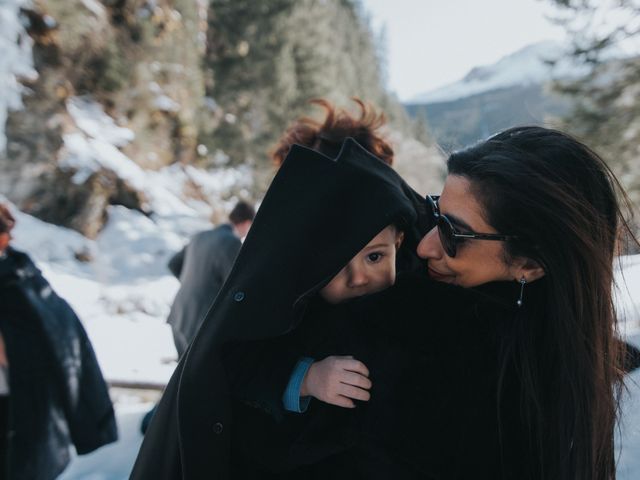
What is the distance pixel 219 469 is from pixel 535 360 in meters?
0.84

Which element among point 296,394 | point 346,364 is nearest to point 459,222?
point 346,364

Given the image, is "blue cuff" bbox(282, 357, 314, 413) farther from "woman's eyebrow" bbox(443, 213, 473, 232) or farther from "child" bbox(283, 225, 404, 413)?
"woman's eyebrow" bbox(443, 213, 473, 232)

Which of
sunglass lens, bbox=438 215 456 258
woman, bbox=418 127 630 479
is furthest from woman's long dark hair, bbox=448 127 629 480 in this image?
sunglass lens, bbox=438 215 456 258

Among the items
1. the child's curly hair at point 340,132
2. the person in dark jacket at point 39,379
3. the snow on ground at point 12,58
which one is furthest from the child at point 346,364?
the snow on ground at point 12,58

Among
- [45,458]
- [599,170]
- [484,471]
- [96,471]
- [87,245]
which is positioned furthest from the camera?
[87,245]

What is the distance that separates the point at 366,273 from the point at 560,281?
0.50m

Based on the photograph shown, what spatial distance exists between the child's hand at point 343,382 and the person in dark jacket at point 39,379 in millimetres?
2040

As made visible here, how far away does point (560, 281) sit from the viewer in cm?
110

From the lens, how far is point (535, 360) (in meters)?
1.10

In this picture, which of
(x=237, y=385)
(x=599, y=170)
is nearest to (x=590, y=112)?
(x=599, y=170)

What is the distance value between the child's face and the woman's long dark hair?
314 millimetres

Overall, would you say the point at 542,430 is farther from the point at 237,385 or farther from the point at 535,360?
the point at 237,385

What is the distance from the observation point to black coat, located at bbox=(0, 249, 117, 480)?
236 centimetres

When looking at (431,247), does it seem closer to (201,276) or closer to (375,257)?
(375,257)
